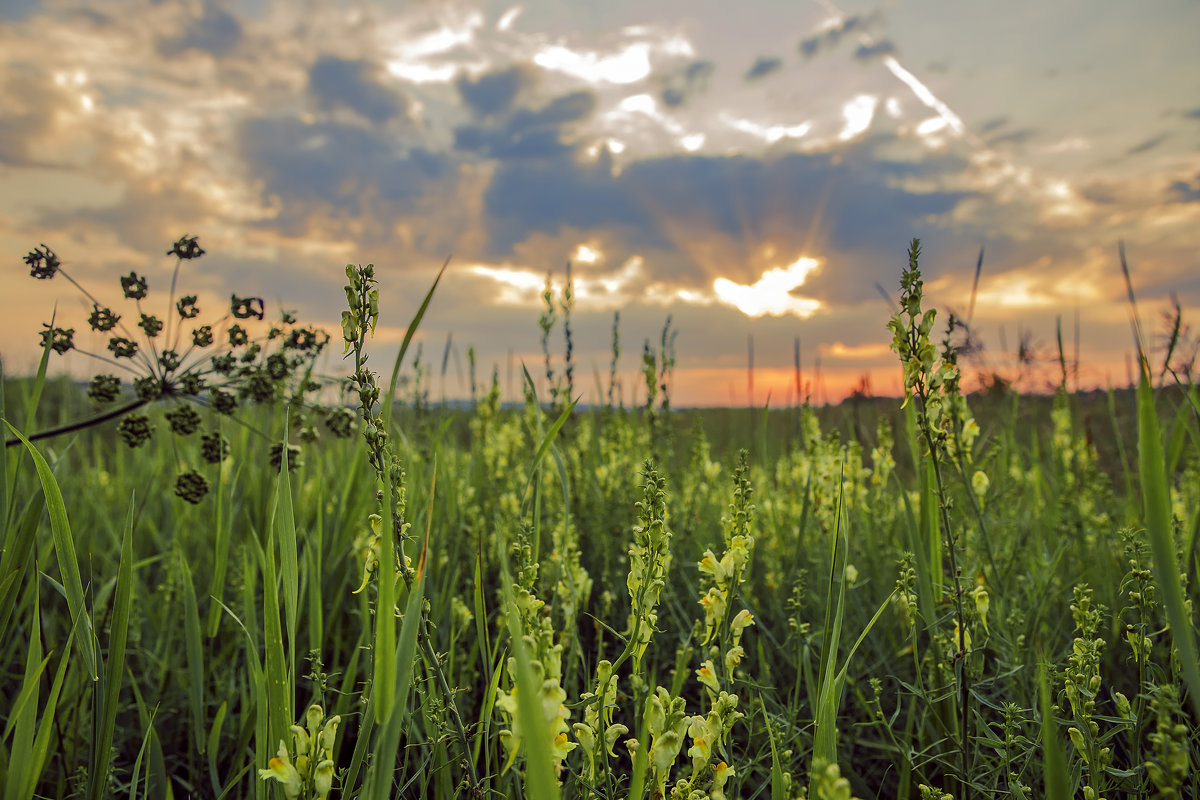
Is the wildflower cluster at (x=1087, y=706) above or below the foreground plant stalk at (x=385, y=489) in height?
below

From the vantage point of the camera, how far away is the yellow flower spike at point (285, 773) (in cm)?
134

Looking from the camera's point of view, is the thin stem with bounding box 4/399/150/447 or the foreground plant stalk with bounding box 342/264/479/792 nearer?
the foreground plant stalk with bounding box 342/264/479/792

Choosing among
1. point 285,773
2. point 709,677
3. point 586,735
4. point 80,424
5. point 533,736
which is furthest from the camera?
point 80,424

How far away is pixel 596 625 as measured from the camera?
124 inches

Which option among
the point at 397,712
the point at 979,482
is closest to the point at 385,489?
the point at 397,712

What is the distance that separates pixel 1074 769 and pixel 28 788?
8.74 ft

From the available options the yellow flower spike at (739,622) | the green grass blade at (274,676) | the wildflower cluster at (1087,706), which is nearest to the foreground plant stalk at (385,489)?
the green grass blade at (274,676)

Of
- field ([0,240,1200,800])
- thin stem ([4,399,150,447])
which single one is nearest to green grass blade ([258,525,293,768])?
field ([0,240,1200,800])

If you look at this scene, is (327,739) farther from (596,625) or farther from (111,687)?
(596,625)

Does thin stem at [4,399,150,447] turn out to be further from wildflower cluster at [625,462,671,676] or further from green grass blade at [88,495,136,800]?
wildflower cluster at [625,462,671,676]

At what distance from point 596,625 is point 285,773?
6.34 ft

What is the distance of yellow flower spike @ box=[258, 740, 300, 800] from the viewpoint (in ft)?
4.39

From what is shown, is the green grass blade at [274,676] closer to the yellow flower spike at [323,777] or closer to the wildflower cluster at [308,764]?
the wildflower cluster at [308,764]

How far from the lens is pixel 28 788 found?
157 centimetres
